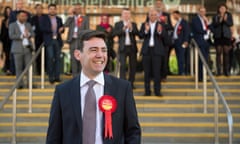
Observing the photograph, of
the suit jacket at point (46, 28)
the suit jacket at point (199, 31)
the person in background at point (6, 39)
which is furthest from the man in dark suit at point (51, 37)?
the suit jacket at point (199, 31)

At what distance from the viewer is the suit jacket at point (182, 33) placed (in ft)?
48.1

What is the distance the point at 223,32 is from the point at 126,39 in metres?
2.39

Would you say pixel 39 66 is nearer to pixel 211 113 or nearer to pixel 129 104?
pixel 211 113

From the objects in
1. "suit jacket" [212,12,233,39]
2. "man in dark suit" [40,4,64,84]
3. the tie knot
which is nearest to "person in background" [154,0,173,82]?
"suit jacket" [212,12,233,39]

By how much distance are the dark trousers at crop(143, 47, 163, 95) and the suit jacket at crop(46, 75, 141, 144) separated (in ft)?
29.2

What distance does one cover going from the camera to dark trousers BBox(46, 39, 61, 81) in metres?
14.0

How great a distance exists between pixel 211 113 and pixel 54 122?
29.4ft

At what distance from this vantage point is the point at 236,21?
17828 millimetres

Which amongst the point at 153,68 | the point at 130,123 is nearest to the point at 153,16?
the point at 153,68

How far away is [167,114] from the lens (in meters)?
12.6

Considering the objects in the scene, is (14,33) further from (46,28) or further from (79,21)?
(79,21)

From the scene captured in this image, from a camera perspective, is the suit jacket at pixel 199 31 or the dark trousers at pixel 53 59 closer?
the dark trousers at pixel 53 59

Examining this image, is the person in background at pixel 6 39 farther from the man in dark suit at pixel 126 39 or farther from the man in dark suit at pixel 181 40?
the man in dark suit at pixel 181 40

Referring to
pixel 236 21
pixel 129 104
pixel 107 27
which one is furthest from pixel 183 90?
pixel 129 104
